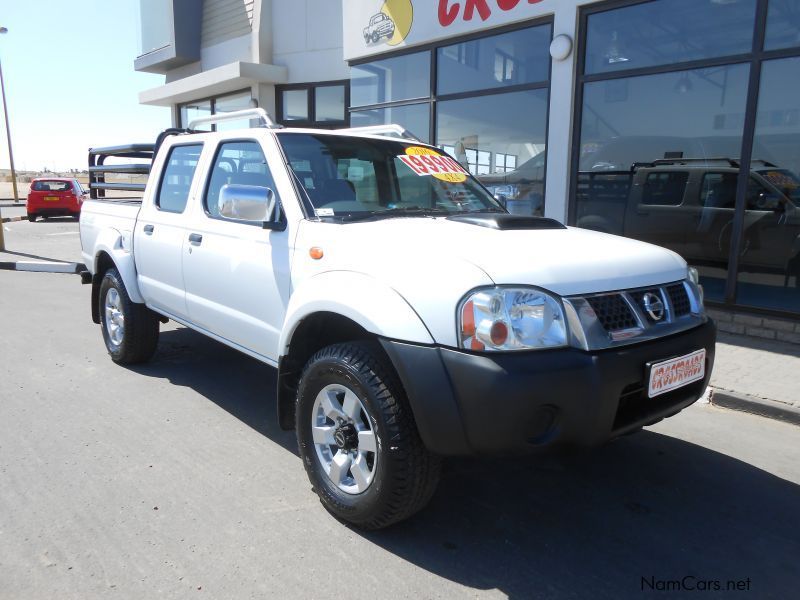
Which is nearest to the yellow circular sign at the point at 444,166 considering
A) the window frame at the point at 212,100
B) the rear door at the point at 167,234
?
the rear door at the point at 167,234

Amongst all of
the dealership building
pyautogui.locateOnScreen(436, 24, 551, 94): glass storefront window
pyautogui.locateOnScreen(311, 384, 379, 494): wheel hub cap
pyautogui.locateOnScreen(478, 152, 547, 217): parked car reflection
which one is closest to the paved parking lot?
pyautogui.locateOnScreen(311, 384, 379, 494): wheel hub cap

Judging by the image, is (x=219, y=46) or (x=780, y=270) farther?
(x=219, y=46)

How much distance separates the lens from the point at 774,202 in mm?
6410

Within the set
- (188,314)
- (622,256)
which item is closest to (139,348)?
(188,314)

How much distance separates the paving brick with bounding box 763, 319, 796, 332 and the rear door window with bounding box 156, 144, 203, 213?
5.61m

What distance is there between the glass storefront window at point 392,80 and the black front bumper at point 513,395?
7957mm

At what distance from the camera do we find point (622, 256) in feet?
9.10

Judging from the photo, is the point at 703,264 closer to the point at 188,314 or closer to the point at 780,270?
the point at 780,270

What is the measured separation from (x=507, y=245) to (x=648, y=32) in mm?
5763

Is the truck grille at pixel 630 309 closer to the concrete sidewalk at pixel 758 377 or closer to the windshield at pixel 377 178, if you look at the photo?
the windshield at pixel 377 178

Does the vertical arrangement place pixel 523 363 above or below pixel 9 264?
above

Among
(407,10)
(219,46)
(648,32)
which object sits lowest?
(648,32)

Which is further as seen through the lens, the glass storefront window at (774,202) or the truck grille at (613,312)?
the glass storefront window at (774,202)

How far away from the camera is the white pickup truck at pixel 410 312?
2.30 metres
